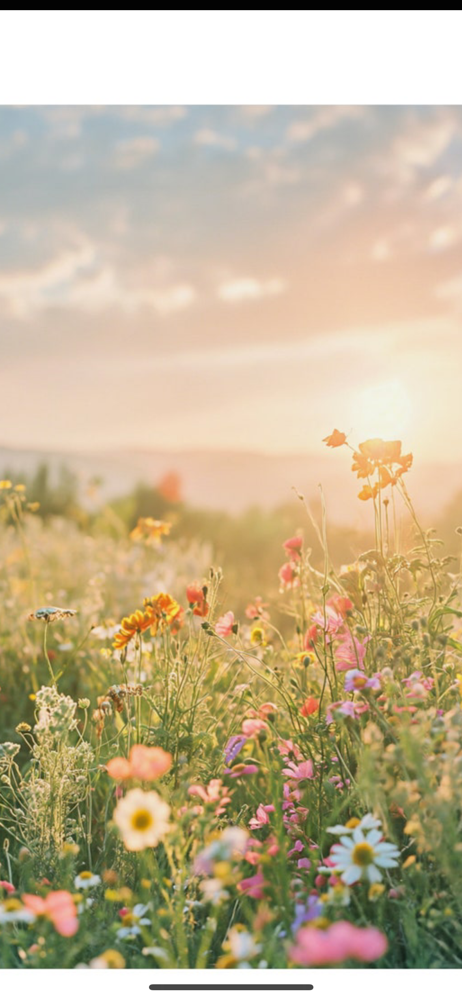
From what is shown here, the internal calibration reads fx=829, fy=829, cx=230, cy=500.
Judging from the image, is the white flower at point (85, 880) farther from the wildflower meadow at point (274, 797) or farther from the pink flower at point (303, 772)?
the pink flower at point (303, 772)

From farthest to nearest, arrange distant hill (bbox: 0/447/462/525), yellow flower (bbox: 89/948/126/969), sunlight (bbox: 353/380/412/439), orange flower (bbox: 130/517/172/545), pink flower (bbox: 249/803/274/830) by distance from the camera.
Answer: distant hill (bbox: 0/447/462/525) < orange flower (bbox: 130/517/172/545) < sunlight (bbox: 353/380/412/439) < pink flower (bbox: 249/803/274/830) < yellow flower (bbox: 89/948/126/969)

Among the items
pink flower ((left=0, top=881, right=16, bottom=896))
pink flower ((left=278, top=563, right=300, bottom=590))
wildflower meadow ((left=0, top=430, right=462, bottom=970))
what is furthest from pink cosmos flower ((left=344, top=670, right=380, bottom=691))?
pink flower ((left=0, top=881, right=16, bottom=896))

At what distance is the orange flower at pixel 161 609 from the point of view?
1.71 meters

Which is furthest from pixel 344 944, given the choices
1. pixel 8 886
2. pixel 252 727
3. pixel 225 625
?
pixel 225 625

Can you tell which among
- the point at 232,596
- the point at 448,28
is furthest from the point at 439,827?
the point at 232,596

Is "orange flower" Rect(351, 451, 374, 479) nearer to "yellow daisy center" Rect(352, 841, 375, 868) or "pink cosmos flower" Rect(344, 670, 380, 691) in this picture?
"pink cosmos flower" Rect(344, 670, 380, 691)

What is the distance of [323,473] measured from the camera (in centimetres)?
273

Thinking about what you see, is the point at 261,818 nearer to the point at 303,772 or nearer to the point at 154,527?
the point at 303,772

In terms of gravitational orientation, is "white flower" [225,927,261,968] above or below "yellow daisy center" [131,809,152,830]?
below

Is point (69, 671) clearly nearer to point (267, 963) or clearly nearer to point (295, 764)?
point (295, 764)

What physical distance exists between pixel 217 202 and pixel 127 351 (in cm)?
97

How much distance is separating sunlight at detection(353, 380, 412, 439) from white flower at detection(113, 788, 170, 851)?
0.87 meters

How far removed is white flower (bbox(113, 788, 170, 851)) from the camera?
4.02ft

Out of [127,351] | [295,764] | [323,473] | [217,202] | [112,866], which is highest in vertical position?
[217,202]
